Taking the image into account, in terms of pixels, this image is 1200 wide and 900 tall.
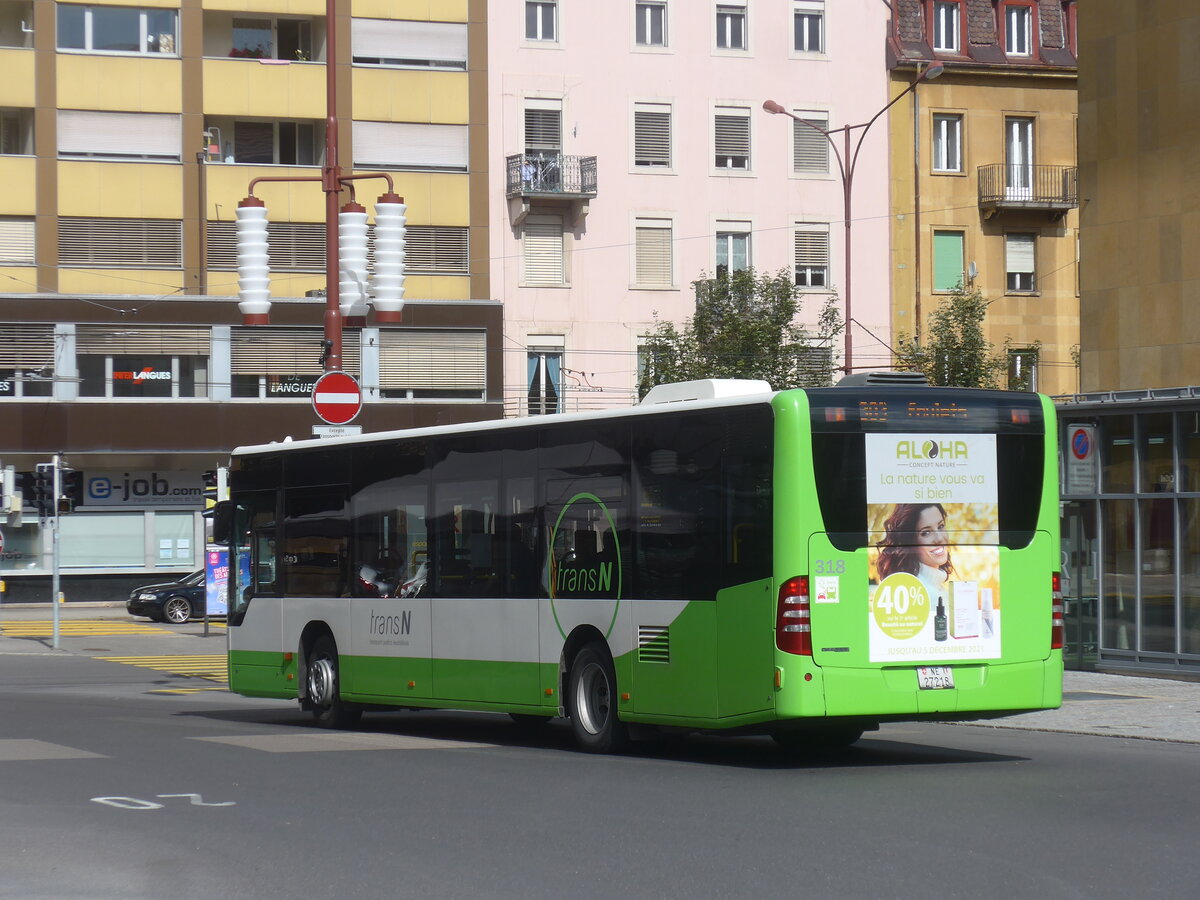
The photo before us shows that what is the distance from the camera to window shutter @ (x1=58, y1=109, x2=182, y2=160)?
153ft

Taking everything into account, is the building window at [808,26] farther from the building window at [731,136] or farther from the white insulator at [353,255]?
the white insulator at [353,255]

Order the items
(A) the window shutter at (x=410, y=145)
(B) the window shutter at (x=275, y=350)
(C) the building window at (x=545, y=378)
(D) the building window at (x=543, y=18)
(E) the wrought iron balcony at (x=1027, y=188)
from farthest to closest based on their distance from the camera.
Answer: (E) the wrought iron balcony at (x=1027, y=188) < (D) the building window at (x=543, y=18) < (C) the building window at (x=545, y=378) < (A) the window shutter at (x=410, y=145) < (B) the window shutter at (x=275, y=350)

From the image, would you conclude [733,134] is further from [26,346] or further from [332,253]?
[332,253]

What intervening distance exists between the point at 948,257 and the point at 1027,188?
9.80 ft

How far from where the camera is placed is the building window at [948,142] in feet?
169

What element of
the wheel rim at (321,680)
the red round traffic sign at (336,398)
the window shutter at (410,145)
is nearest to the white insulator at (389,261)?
the red round traffic sign at (336,398)

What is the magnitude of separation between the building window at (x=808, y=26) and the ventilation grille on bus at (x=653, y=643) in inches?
1586

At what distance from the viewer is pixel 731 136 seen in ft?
167

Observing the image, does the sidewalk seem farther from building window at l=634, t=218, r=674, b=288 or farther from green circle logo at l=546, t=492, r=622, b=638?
building window at l=634, t=218, r=674, b=288

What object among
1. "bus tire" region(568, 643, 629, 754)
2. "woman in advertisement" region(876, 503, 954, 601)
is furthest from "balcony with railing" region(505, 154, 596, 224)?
"woman in advertisement" region(876, 503, 954, 601)

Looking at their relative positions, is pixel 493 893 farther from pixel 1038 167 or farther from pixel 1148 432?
pixel 1038 167

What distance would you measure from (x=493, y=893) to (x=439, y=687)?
8.28m

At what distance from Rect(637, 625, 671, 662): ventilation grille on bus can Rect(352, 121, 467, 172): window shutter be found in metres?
36.2

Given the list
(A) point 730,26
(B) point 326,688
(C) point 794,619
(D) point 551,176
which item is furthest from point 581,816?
(A) point 730,26
